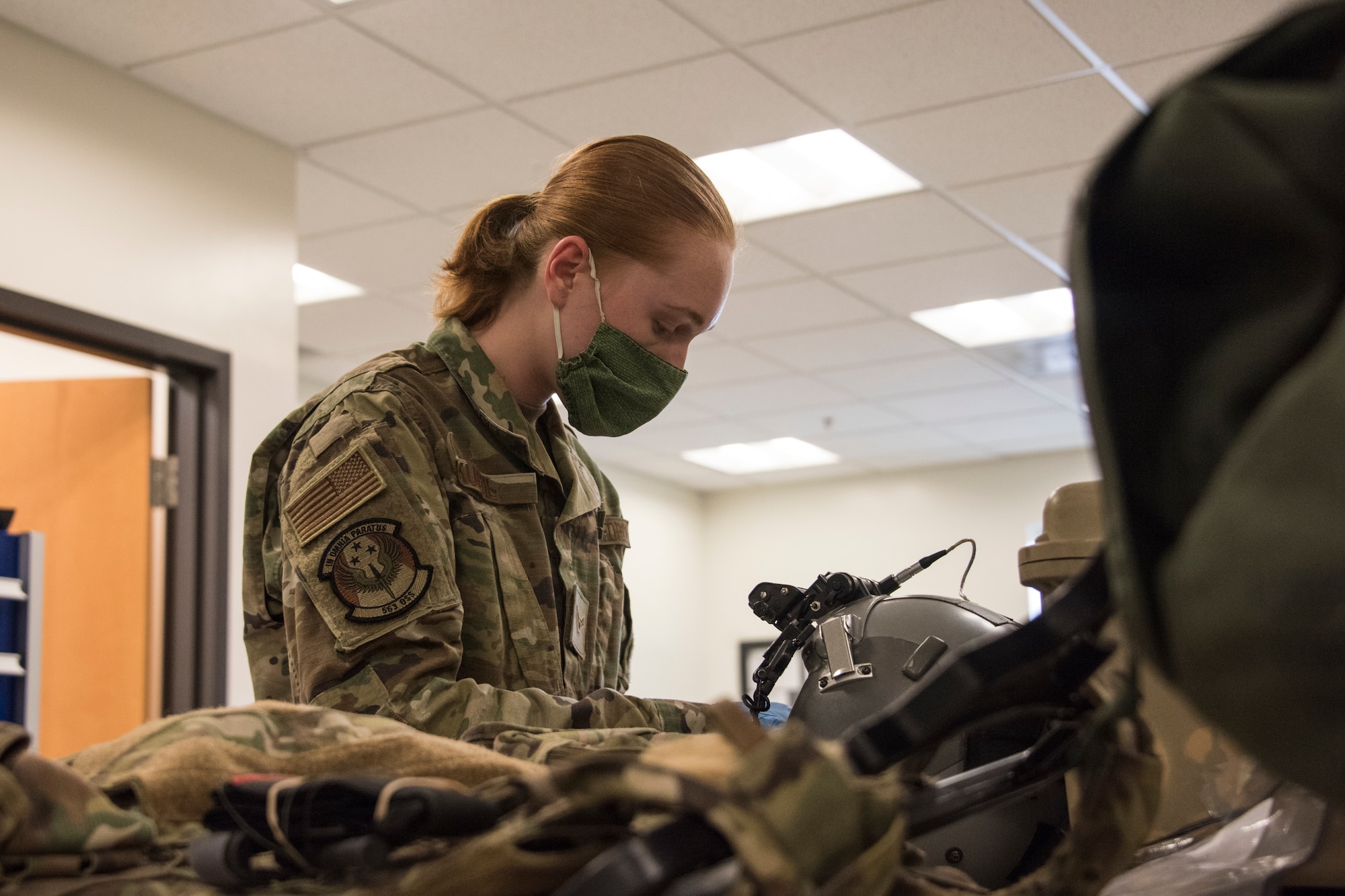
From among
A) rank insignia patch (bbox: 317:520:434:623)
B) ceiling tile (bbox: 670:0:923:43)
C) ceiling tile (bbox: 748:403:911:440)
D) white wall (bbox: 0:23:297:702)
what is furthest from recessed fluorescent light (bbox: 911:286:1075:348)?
rank insignia patch (bbox: 317:520:434:623)

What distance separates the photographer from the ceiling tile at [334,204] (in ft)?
13.1

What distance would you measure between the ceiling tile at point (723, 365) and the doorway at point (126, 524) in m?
2.54

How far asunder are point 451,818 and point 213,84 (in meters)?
3.35

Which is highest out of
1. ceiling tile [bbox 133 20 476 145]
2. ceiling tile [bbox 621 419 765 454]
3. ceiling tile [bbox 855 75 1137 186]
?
ceiling tile [bbox 133 20 476 145]

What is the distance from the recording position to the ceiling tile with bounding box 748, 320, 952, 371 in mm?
5664

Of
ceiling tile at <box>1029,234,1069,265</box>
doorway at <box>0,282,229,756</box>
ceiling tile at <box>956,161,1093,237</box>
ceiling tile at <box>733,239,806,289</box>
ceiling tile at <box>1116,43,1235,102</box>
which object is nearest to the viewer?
ceiling tile at <box>1116,43,1235,102</box>

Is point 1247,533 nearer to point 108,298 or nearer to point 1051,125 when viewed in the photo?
point 108,298

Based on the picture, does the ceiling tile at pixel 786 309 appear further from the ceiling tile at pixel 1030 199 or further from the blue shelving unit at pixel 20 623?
the blue shelving unit at pixel 20 623

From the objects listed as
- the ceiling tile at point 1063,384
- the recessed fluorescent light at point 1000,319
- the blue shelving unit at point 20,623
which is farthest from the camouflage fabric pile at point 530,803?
the ceiling tile at point 1063,384

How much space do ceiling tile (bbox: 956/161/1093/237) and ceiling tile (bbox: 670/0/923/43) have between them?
3.92 feet

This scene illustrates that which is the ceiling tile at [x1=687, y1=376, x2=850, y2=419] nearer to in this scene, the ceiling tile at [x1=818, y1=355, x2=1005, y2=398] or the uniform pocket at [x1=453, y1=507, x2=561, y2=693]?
the ceiling tile at [x1=818, y1=355, x2=1005, y2=398]

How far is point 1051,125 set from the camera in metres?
3.75

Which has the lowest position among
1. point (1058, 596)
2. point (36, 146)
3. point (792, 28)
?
point (1058, 596)

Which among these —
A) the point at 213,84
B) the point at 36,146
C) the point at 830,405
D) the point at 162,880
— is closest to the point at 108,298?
the point at 36,146
